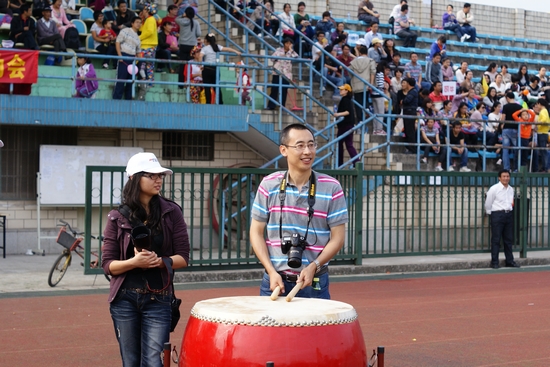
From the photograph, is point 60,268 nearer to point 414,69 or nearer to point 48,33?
point 48,33

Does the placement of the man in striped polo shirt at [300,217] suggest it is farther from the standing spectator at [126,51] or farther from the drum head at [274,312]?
the standing spectator at [126,51]

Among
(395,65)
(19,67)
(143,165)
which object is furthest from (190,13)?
(143,165)

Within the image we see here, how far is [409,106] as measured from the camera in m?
22.0

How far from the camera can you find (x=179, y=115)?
740 inches

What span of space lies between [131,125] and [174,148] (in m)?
2.57

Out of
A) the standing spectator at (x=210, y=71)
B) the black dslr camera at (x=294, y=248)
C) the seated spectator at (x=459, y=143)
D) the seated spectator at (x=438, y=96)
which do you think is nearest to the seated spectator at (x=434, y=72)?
the seated spectator at (x=438, y=96)

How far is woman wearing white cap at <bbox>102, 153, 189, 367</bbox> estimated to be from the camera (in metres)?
5.84

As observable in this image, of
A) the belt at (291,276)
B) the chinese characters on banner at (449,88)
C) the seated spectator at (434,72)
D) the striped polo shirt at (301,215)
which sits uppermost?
the seated spectator at (434,72)

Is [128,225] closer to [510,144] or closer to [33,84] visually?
[33,84]

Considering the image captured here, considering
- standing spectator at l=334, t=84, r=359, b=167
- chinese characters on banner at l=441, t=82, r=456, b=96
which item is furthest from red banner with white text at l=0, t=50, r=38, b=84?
chinese characters on banner at l=441, t=82, r=456, b=96

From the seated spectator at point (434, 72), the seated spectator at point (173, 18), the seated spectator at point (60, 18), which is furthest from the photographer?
the seated spectator at point (434, 72)

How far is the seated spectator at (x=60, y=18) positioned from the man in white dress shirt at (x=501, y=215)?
965 cm

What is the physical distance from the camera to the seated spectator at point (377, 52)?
2467 centimetres

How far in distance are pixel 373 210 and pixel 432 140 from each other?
17.3ft
